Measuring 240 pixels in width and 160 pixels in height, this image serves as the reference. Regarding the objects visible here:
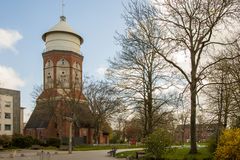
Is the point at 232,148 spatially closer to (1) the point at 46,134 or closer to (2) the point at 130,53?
(2) the point at 130,53

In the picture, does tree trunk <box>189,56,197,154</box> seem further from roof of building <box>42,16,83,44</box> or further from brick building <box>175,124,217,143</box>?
roof of building <box>42,16,83,44</box>

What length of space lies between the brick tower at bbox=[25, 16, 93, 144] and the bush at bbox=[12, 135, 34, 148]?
30.1 ft

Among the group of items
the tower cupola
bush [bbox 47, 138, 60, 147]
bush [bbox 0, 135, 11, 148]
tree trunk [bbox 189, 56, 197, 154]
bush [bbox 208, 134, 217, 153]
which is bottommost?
bush [bbox 47, 138, 60, 147]

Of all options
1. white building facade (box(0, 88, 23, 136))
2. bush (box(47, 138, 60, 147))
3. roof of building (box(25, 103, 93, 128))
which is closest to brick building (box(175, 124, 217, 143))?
roof of building (box(25, 103, 93, 128))

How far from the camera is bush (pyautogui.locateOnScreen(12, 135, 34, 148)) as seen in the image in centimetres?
5359

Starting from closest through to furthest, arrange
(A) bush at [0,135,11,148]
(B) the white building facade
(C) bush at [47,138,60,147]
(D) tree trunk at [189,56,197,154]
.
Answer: (D) tree trunk at [189,56,197,154] → (A) bush at [0,135,11,148] → (C) bush at [47,138,60,147] → (B) the white building facade

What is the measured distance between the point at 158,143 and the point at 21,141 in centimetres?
3595

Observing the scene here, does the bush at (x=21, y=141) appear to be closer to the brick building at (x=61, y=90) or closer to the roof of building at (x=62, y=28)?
the brick building at (x=61, y=90)

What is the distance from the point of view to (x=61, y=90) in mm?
68125

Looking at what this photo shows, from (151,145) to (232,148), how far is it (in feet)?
23.8

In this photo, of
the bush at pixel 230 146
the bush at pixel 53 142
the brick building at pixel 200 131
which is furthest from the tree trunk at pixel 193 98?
the bush at pixel 53 142

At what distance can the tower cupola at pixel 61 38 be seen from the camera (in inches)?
2928

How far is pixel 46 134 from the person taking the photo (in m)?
71.2

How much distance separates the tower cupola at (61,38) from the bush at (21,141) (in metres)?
24.9
